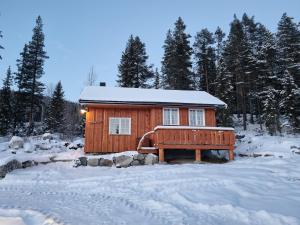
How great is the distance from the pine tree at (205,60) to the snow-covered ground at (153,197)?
77.5 feet

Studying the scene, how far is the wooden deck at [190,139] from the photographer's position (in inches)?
567

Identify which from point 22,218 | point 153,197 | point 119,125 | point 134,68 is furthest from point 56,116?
point 22,218

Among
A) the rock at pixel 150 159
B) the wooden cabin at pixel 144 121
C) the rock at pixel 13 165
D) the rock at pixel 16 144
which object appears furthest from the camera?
the rock at pixel 16 144

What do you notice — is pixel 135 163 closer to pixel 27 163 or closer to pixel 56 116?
pixel 27 163

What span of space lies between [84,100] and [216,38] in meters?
31.9

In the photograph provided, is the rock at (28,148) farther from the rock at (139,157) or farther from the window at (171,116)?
the window at (171,116)

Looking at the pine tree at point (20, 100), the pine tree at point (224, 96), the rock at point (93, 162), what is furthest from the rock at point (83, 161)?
the pine tree at point (20, 100)

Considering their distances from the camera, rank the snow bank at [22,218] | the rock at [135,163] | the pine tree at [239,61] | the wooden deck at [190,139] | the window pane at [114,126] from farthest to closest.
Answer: the pine tree at [239,61], the window pane at [114,126], the wooden deck at [190,139], the rock at [135,163], the snow bank at [22,218]

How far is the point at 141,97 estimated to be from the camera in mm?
17312

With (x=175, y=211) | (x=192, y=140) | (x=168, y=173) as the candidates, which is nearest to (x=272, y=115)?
(x=192, y=140)

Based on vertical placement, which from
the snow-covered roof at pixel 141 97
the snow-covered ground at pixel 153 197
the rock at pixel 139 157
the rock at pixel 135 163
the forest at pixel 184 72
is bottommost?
the snow-covered ground at pixel 153 197

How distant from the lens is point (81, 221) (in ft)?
15.6

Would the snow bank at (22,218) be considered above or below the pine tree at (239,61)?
below

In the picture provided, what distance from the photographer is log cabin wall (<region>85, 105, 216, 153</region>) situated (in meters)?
16.1
